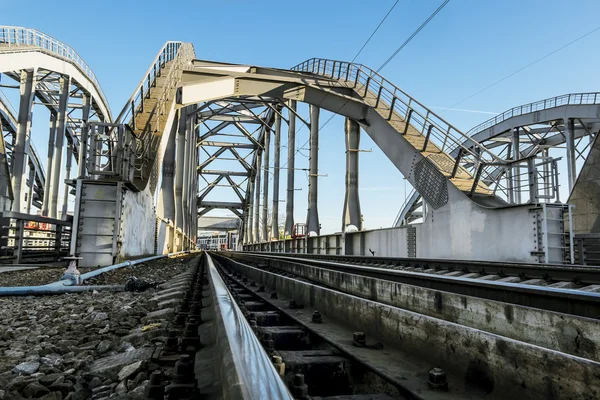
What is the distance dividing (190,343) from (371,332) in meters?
1.17

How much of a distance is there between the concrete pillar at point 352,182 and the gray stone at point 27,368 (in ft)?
60.7

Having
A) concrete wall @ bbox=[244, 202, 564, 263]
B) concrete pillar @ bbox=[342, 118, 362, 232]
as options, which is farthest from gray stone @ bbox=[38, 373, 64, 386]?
concrete pillar @ bbox=[342, 118, 362, 232]

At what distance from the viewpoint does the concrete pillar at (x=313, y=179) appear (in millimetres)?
26466

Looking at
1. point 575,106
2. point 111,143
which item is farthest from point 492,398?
point 575,106

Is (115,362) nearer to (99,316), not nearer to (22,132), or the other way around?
(99,316)

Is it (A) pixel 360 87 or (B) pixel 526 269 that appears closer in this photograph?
(B) pixel 526 269

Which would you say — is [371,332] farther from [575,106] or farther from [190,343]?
[575,106]

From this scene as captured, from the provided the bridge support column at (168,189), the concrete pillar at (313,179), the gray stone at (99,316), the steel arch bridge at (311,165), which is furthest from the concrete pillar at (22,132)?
the gray stone at (99,316)

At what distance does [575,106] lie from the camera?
26.4m

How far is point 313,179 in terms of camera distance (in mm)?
28281

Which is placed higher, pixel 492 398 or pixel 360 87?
pixel 360 87

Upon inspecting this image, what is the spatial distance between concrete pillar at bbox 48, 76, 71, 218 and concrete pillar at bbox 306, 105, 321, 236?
60.6ft

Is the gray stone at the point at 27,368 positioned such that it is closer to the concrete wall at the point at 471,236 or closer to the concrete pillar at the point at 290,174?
the concrete wall at the point at 471,236

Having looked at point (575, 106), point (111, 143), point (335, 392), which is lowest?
point (335, 392)
